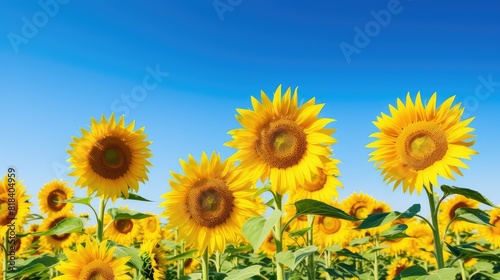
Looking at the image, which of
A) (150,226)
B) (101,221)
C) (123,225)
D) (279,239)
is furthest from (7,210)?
(279,239)

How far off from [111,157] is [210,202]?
1693mm

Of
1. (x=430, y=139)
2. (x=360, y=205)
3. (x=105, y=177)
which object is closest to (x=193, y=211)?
(x=105, y=177)

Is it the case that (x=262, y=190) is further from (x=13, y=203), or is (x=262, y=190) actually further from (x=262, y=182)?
(x=13, y=203)

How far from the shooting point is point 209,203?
438 centimetres

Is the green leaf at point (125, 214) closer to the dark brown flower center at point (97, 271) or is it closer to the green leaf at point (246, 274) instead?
the dark brown flower center at point (97, 271)

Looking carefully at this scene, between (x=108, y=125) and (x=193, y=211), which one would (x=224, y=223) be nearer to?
(x=193, y=211)

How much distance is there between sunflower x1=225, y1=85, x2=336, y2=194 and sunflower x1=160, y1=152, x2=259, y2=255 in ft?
1.21

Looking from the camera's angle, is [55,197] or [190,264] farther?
[55,197]

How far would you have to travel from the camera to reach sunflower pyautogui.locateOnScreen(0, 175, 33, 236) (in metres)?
6.35

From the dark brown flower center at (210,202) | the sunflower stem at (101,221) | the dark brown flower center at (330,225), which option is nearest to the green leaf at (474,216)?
the dark brown flower center at (210,202)

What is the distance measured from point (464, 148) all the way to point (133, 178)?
11.3ft

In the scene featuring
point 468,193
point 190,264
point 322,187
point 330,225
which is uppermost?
point 322,187

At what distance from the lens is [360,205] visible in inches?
351

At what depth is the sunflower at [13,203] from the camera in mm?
6352
